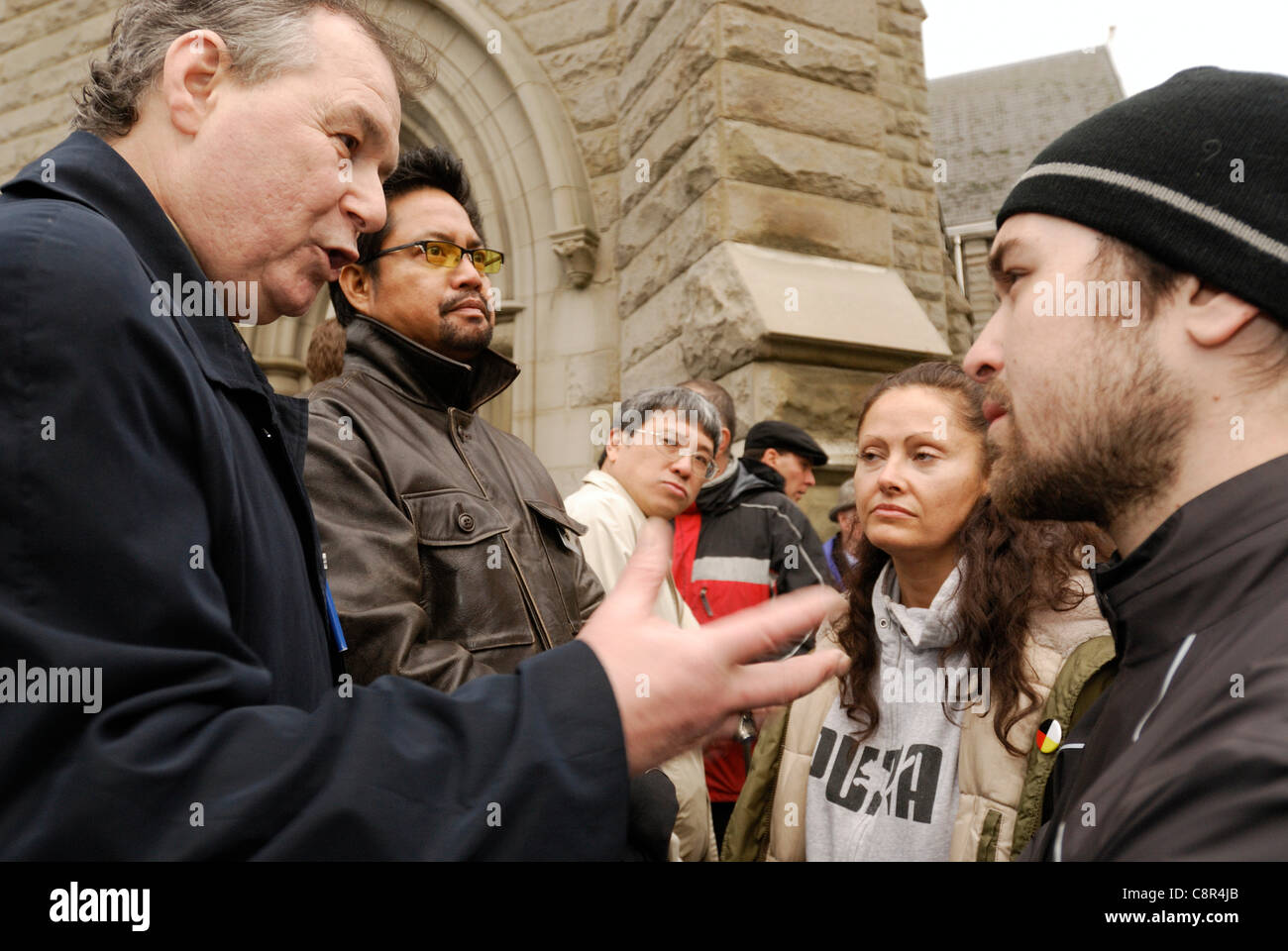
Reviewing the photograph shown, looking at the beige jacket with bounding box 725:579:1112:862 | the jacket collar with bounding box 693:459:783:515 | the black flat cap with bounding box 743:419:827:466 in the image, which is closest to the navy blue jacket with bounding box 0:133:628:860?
the beige jacket with bounding box 725:579:1112:862

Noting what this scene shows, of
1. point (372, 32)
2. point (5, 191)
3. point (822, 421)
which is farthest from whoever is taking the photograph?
point (822, 421)

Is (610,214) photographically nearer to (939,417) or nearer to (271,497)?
(939,417)

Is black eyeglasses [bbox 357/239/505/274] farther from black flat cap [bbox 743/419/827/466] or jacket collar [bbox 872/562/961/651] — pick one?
black flat cap [bbox 743/419/827/466]

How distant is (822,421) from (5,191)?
3.93m

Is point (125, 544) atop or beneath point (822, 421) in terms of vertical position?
beneath

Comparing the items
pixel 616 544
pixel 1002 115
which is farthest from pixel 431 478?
pixel 1002 115

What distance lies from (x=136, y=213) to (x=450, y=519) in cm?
95

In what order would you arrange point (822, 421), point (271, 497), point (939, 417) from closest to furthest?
1. point (271, 497)
2. point (939, 417)
3. point (822, 421)

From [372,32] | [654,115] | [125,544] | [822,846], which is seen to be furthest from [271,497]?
[654,115]

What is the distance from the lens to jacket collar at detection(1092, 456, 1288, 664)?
3.20 ft

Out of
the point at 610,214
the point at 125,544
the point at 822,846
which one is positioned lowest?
the point at 822,846

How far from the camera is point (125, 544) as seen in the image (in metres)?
0.75

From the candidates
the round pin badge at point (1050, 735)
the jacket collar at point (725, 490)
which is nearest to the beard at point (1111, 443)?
the round pin badge at point (1050, 735)

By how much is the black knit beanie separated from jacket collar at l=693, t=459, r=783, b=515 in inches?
98.4
